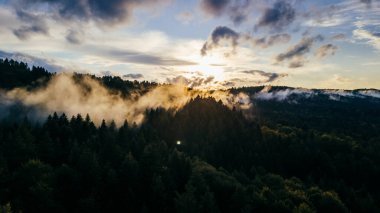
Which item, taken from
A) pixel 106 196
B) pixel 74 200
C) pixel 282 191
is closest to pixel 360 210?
pixel 282 191

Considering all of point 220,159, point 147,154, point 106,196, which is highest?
point 147,154

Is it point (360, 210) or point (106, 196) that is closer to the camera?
point (106, 196)

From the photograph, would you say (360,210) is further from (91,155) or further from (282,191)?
(91,155)

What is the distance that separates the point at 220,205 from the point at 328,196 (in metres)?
30.7

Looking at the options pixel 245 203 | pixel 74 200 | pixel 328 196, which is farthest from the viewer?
pixel 328 196

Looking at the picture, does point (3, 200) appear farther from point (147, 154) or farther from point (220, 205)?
point (220, 205)

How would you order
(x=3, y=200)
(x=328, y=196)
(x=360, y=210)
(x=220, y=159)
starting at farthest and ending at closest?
(x=220, y=159), (x=360, y=210), (x=328, y=196), (x=3, y=200)

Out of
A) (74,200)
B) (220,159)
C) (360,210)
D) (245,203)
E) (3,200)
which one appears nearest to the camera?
(3,200)

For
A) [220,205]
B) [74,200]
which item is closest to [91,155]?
[74,200]

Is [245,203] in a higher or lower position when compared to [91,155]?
lower

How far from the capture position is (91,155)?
9838 centimetres

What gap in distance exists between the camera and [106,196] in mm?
92062

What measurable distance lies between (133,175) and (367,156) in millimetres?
140817

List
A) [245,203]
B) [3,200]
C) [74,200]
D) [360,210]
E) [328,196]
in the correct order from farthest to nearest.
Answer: [360,210] → [328,196] → [245,203] → [74,200] → [3,200]
